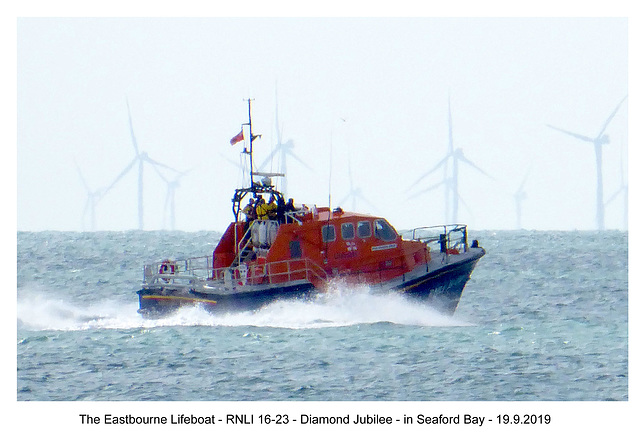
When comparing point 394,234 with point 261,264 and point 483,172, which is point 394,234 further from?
point 483,172

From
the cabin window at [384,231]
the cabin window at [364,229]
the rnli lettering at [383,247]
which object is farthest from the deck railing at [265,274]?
the cabin window at [384,231]

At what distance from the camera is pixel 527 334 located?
19.4 m

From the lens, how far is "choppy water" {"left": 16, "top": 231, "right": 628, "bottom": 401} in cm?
1483

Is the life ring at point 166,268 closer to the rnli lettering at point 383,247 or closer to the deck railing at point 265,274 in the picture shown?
the deck railing at point 265,274

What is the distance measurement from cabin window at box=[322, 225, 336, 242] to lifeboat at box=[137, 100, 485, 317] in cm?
2

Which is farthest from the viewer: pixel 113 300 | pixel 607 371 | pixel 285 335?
pixel 113 300

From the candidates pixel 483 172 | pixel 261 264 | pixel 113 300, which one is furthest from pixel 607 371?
pixel 483 172

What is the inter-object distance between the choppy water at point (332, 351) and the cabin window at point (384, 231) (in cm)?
134

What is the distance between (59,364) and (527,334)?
353 inches

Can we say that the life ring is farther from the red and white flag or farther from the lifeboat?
the red and white flag

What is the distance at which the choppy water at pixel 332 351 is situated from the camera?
14828 mm
